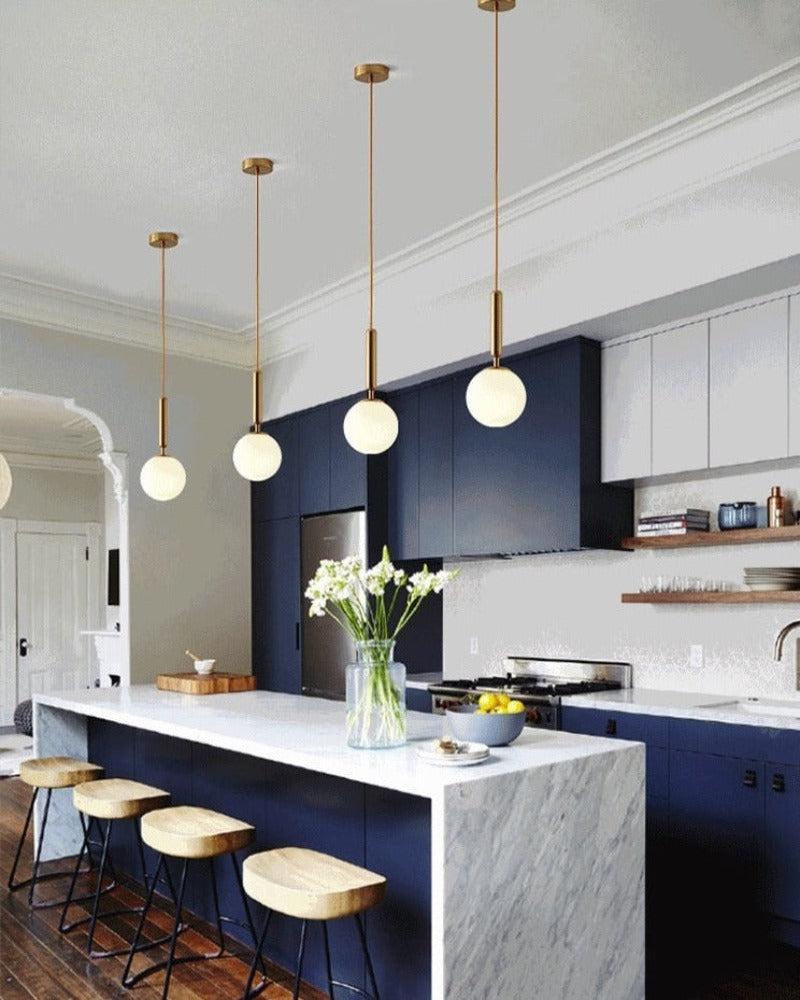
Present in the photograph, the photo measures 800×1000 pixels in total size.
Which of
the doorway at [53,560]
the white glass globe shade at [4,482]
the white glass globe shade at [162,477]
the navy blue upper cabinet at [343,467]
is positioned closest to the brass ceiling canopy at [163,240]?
the white glass globe shade at [162,477]

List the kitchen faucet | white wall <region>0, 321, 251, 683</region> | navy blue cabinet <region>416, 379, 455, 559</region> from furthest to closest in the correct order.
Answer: white wall <region>0, 321, 251, 683</region> → navy blue cabinet <region>416, 379, 455, 559</region> → the kitchen faucet

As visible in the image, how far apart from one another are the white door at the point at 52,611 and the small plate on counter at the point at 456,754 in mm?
8228

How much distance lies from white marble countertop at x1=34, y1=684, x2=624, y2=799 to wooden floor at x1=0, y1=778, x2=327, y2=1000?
787 mm

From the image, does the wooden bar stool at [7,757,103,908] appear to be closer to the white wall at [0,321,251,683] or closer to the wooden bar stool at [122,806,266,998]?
the wooden bar stool at [122,806,266,998]

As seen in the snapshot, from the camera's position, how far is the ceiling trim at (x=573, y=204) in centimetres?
345

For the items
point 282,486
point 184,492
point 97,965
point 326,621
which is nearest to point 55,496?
point 184,492

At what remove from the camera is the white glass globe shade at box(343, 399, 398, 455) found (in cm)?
332

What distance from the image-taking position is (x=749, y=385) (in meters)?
4.09

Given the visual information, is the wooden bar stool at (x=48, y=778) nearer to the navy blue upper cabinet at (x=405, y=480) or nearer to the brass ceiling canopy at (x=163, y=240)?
the navy blue upper cabinet at (x=405, y=480)

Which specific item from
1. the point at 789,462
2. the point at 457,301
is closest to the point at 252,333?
the point at 457,301

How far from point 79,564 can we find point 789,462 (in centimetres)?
809

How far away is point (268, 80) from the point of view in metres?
3.30

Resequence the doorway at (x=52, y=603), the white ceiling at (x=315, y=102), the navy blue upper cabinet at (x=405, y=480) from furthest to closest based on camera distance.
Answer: the doorway at (x=52, y=603)
the navy blue upper cabinet at (x=405, y=480)
the white ceiling at (x=315, y=102)

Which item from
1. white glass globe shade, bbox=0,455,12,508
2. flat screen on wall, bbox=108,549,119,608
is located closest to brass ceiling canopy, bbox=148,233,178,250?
white glass globe shade, bbox=0,455,12,508
